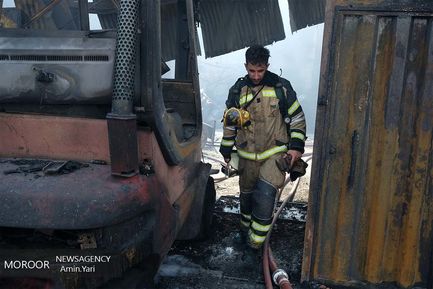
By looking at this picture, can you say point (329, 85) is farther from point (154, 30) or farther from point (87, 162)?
point (87, 162)

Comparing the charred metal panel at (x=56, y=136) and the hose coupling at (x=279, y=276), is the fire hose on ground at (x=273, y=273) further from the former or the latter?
the charred metal panel at (x=56, y=136)

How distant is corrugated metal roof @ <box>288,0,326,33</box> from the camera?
6.92m

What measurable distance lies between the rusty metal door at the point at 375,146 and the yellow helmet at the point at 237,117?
2.73 feet

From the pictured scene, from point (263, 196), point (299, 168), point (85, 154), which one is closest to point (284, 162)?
point (299, 168)

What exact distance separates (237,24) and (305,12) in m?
1.31

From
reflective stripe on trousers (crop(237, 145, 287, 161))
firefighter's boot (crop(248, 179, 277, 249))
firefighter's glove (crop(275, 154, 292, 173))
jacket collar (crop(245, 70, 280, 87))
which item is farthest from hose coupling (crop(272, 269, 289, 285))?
jacket collar (crop(245, 70, 280, 87))

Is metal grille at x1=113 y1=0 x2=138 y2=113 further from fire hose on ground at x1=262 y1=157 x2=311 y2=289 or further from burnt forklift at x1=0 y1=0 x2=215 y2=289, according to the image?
Result: fire hose on ground at x1=262 y1=157 x2=311 y2=289

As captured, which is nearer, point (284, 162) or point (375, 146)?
point (375, 146)

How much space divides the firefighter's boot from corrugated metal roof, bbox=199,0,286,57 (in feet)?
14.2

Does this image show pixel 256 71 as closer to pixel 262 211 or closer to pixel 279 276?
pixel 262 211

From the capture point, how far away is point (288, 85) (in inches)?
133

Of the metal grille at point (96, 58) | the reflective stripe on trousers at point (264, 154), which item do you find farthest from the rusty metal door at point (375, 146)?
the metal grille at point (96, 58)

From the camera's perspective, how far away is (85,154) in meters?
2.17

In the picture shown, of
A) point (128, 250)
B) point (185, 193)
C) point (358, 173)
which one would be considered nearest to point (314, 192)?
point (358, 173)
